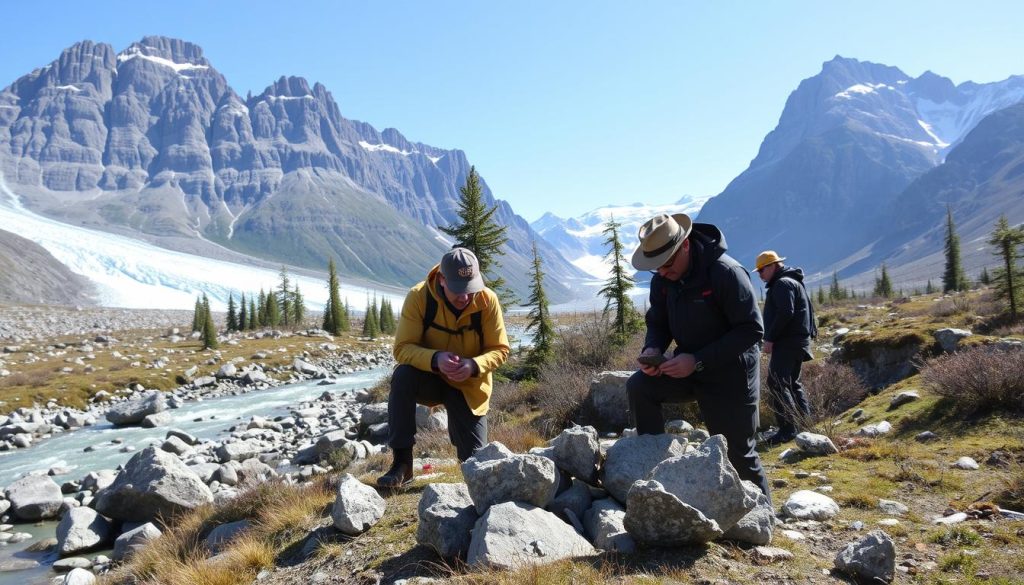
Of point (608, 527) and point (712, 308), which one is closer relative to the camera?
point (608, 527)

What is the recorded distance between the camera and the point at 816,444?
6.66 metres

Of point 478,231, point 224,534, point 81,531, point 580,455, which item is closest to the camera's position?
point 580,455

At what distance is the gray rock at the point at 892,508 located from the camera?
4.53m

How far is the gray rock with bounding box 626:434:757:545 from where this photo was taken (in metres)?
3.59

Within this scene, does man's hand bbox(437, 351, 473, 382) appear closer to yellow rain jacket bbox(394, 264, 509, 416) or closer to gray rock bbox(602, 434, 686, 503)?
yellow rain jacket bbox(394, 264, 509, 416)

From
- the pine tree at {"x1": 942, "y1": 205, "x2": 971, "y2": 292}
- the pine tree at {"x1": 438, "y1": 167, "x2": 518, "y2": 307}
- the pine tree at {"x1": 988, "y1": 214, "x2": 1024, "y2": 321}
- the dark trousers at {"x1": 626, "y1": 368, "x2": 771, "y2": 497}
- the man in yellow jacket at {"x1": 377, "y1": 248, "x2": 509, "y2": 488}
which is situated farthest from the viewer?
the pine tree at {"x1": 942, "y1": 205, "x2": 971, "y2": 292}

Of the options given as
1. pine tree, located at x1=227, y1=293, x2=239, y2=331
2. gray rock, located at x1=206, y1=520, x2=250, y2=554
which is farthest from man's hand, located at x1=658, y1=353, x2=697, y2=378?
pine tree, located at x1=227, y1=293, x2=239, y2=331

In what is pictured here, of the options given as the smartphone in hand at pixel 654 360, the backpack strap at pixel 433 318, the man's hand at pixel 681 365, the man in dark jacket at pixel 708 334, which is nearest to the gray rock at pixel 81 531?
the backpack strap at pixel 433 318

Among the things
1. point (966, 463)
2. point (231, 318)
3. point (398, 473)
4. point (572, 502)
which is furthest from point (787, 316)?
point (231, 318)

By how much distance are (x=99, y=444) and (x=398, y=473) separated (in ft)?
52.5

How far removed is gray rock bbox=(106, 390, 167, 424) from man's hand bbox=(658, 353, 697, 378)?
2178 centimetres

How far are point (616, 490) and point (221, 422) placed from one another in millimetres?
19365

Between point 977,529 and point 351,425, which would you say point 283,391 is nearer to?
point 351,425

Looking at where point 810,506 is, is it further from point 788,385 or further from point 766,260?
point 766,260
